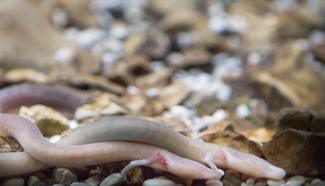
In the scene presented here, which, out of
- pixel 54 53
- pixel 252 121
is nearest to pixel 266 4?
pixel 54 53

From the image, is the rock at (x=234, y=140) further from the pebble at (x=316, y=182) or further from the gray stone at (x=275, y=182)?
the pebble at (x=316, y=182)

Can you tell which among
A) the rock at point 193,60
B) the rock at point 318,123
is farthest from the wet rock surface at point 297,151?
the rock at point 193,60

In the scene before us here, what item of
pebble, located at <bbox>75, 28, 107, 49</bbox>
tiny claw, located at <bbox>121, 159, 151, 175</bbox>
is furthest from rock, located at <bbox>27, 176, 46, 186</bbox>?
pebble, located at <bbox>75, 28, 107, 49</bbox>

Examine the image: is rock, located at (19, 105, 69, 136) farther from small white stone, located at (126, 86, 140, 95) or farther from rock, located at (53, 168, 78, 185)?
small white stone, located at (126, 86, 140, 95)

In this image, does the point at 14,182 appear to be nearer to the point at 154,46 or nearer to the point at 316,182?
the point at 316,182

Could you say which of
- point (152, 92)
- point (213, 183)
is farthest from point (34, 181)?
point (152, 92)
